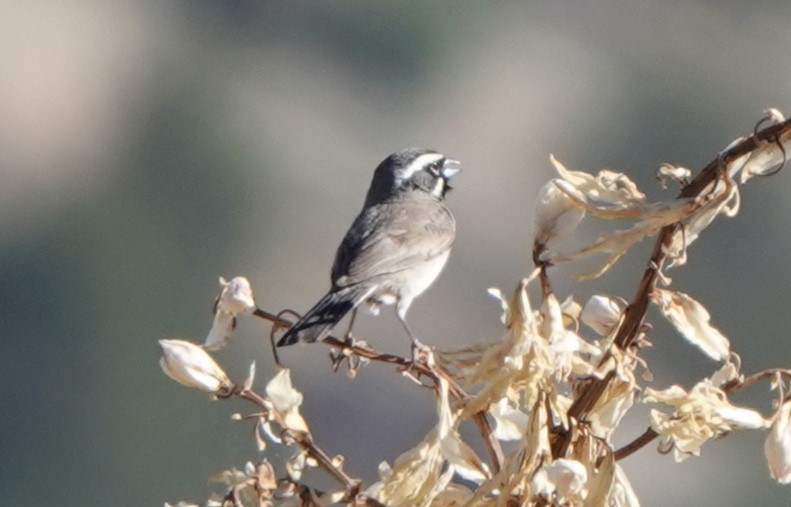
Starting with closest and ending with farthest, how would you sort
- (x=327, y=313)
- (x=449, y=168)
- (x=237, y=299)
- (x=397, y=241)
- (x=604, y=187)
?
1. (x=604, y=187)
2. (x=237, y=299)
3. (x=327, y=313)
4. (x=397, y=241)
5. (x=449, y=168)

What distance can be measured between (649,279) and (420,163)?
2307mm

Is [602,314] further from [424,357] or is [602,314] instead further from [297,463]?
[297,463]

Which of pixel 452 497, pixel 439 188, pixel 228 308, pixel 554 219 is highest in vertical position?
pixel 554 219

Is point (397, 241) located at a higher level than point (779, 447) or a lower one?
lower

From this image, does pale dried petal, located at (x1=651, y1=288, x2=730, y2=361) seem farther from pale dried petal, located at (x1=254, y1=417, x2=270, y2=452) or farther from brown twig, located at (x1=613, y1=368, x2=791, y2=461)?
pale dried petal, located at (x1=254, y1=417, x2=270, y2=452)

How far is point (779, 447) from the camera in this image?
128cm

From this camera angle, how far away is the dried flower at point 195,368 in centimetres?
136

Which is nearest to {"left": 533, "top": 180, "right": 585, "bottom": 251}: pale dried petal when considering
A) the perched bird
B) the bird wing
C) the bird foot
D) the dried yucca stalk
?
the dried yucca stalk

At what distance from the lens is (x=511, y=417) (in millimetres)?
1414

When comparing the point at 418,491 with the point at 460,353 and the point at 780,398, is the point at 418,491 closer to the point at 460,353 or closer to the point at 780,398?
the point at 460,353

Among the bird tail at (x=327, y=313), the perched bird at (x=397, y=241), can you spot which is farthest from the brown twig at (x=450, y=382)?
the perched bird at (x=397, y=241)

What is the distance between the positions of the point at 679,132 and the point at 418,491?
6279mm

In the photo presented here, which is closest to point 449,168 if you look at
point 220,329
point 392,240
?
point 392,240

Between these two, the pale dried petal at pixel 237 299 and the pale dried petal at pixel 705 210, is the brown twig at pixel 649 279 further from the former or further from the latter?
the pale dried petal at pixel 237 299
